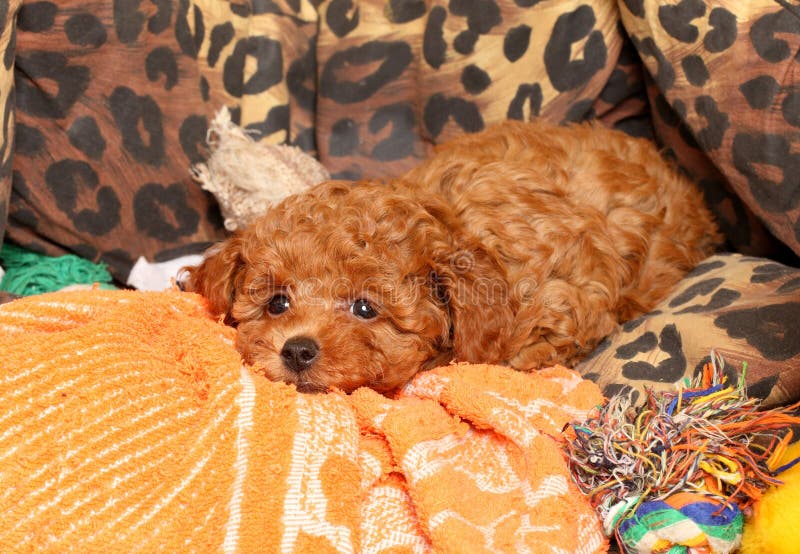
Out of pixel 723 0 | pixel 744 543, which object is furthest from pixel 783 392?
pixel 723 0

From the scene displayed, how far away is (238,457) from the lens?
2.04 m

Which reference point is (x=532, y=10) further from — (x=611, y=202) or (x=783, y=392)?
(x=783, y=392)

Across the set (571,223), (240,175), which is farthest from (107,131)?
(571,223)

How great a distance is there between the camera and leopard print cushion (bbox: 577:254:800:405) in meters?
2.36

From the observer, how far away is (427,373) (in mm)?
2555

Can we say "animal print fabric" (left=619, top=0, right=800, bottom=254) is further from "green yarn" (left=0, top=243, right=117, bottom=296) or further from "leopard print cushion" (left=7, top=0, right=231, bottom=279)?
"green yarn" (left=0, top=243, right=117, bottom=296)

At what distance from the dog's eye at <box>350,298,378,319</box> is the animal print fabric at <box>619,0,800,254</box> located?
162 cm

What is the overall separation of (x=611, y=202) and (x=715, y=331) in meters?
0.75

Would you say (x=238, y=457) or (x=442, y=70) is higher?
(x=442, y=70)

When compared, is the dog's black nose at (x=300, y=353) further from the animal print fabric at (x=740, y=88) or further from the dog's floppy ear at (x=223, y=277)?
the animal print fabric at (x=740, y=88)

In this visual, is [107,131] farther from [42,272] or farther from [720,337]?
[720,337]

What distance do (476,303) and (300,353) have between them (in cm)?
62

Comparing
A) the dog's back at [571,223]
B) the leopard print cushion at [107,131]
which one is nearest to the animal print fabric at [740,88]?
the dog's back at [571,223]

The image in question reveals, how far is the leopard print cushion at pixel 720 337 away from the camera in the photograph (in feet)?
7.75
